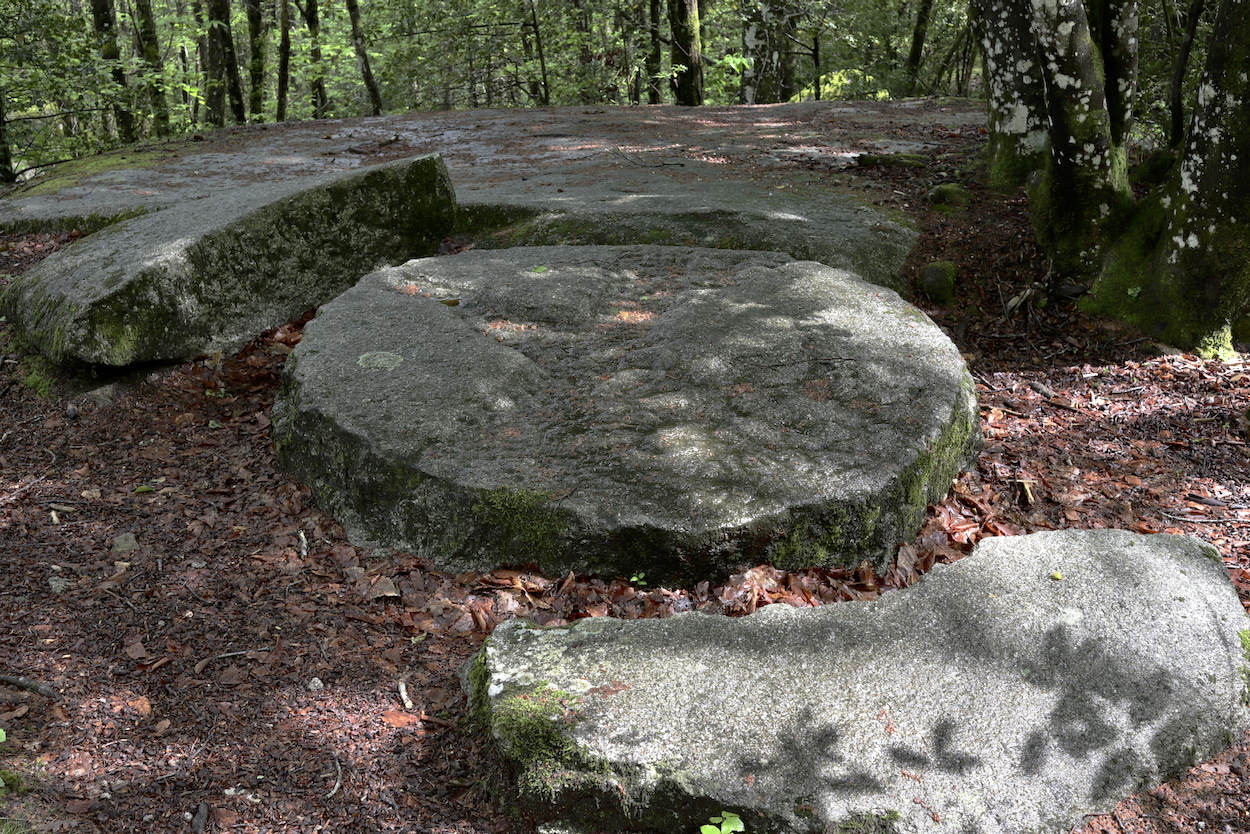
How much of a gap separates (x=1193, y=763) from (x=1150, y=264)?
422cm

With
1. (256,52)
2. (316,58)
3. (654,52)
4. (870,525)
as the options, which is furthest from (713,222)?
(316,58)

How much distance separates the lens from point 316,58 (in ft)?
56.7

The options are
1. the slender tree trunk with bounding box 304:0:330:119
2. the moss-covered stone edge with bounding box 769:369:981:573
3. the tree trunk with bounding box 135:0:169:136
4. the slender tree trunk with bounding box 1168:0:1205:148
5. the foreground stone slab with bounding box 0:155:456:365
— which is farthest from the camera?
the slender tree trunk with bounding box 304:0:330:119

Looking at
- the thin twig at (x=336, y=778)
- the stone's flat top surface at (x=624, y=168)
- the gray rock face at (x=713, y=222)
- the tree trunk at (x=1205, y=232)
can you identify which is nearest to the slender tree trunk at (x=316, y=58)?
the stone's flat top surface at (x=624, y=168)

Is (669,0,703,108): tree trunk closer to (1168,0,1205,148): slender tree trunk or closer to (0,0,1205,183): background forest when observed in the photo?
(0,0,1205,183): background forest

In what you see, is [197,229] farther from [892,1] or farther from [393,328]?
[892,1]

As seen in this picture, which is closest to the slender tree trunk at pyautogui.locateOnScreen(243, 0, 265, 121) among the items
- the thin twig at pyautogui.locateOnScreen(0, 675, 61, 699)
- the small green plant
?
the thin twig at pyautogui.locateOnScreen(0, 675, 61, 699)

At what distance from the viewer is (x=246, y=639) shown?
3.13 m

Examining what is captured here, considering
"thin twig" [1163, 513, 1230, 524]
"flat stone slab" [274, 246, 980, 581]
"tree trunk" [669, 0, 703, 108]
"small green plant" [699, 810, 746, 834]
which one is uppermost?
"tree trunk" [669, 0, 703, 108]

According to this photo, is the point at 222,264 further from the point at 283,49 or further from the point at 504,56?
the point at 504,56

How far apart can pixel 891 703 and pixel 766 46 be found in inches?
560

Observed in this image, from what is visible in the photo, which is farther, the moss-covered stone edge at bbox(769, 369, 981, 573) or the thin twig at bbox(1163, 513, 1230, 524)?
the thin twig at bbox(1163, 513, 1230, 524)

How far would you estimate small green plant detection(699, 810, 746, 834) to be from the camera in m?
2.13

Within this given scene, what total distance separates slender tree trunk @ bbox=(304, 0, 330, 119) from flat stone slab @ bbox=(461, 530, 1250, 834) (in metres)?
15.7
